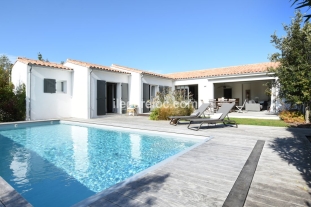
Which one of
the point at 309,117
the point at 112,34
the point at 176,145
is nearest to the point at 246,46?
the point at 309,117

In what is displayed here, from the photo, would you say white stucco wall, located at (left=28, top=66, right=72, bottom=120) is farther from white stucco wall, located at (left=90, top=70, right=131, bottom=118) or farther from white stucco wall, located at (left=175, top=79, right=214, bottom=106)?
white stucco wall, located at (left=175, top=79, right=214, bottom=106)

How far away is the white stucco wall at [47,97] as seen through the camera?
12984 millimetres

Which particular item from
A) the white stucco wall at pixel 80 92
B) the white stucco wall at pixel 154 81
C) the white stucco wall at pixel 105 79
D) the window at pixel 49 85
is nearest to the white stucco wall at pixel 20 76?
the window at pixel 49 85

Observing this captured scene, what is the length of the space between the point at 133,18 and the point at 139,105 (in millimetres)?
7514

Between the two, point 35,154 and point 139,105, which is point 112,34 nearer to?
point 139,105

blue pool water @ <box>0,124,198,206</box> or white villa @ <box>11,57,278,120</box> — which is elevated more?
white villa @ <box>11,57,278,120</box>

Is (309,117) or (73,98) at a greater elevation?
(73,98)

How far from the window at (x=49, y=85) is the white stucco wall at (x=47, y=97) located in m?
0.20

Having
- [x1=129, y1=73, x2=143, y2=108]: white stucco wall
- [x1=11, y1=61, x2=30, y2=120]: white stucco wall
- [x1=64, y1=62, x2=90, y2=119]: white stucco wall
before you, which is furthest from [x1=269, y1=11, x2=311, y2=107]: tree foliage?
[x1=11, y1=61, x2=30, y2=120]: white stucco wall

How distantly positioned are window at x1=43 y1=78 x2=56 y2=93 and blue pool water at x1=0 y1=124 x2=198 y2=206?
5596 millimetres

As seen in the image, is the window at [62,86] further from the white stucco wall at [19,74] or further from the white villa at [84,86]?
the white stucco wall at [19,74]

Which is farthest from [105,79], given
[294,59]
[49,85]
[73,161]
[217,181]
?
[217,181]

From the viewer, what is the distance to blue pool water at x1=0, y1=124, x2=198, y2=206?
381 centimetres

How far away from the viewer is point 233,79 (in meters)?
18.3
